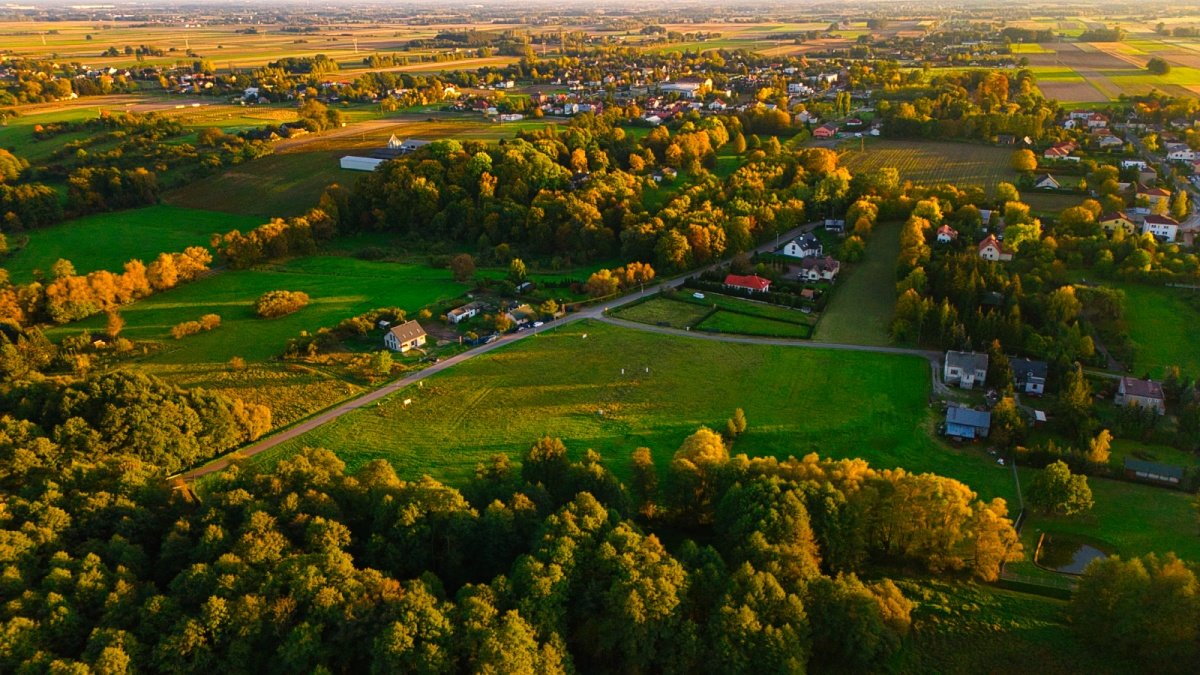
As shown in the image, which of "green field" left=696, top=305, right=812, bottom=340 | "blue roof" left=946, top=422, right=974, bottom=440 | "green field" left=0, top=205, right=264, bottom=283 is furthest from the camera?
"green field" left=0, top=205, right=264, bottom=283

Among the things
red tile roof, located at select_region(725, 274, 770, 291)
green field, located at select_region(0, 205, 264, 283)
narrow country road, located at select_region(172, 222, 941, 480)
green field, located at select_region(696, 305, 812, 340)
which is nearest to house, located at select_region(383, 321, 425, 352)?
narrow country road, located at select_region(172, 222, 941, 480)

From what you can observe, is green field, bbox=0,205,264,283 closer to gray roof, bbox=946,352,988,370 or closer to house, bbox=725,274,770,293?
house, bbox=725,274,770,293

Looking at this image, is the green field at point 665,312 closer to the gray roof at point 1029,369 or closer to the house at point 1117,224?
the gray roof at point 1029,369

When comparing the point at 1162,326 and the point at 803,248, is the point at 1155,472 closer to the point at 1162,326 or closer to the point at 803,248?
the point at 1162,326

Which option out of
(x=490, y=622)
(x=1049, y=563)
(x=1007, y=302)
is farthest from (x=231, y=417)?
(x=1007, y=302)

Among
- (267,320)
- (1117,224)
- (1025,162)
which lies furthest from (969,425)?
(1025,162)

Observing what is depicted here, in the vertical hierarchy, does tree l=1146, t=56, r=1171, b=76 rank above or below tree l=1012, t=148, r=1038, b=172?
above

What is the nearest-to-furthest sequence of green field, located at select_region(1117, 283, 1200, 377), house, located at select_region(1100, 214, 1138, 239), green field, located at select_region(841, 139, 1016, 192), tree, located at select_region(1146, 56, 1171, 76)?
green field, located at select_region(1117, 283, 1200, 377)
house, located at select_region(1100, 214, 1138, 239)
green field, located at select_region(841, 139, 1016, 192)
tree, located at select_region(1146, 56, 1171, 76)
